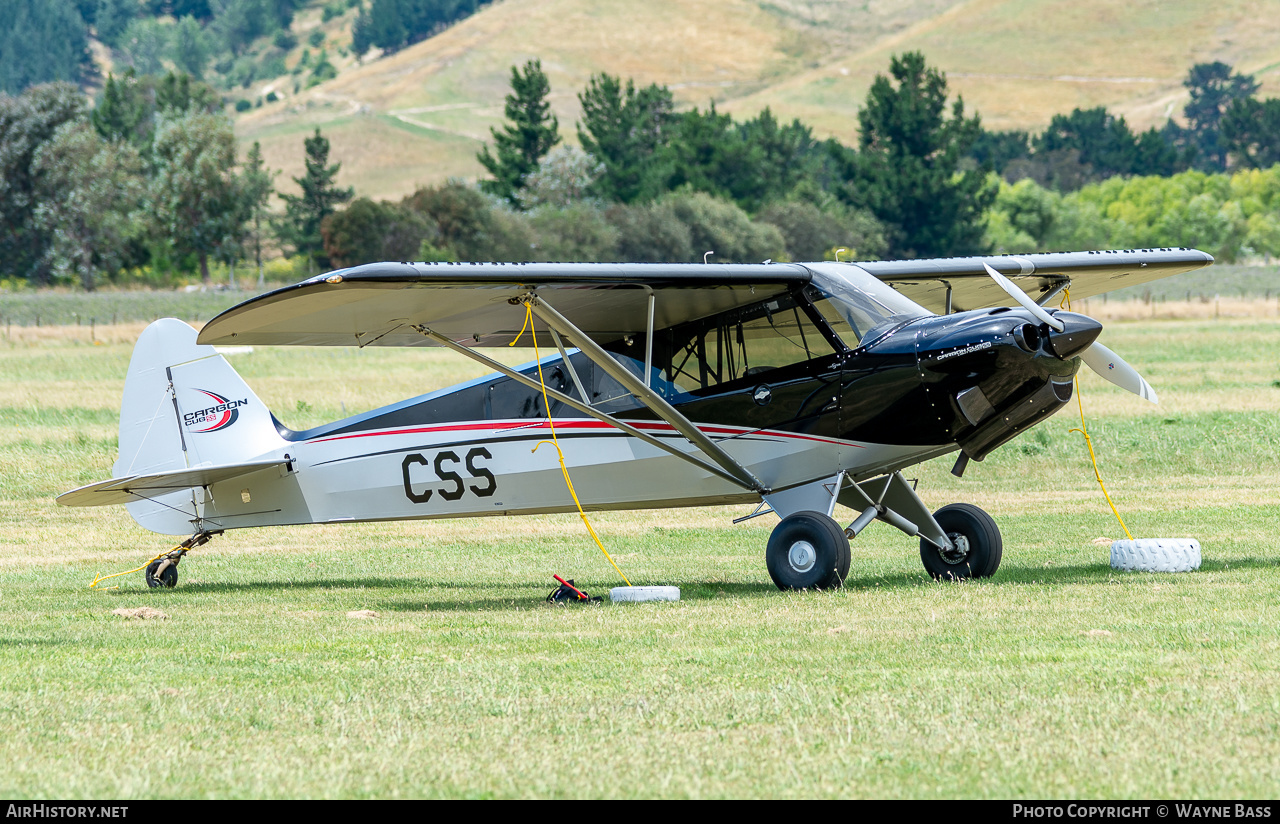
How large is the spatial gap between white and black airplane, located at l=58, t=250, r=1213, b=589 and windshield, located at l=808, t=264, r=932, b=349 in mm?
24

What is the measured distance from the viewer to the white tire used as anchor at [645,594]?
38.8ft

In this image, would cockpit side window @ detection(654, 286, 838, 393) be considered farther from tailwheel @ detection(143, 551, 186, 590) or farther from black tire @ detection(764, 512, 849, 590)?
tailwheel @ detection(143, 551, 186, 590)

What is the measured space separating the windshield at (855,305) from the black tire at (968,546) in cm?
191

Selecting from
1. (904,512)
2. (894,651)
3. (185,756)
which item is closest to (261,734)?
(185,756)

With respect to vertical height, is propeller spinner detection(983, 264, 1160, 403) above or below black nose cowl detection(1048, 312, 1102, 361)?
below

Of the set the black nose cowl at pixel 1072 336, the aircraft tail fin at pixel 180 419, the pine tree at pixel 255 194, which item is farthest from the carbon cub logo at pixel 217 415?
the pine tree at pixel 255 194

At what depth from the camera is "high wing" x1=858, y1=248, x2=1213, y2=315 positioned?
13627 mm

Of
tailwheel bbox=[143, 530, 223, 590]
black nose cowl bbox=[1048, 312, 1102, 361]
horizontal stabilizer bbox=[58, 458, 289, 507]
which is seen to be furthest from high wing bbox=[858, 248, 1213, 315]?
tailwheel bbox=[143, 530, 223, 590]

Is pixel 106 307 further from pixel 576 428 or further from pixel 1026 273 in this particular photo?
pixel 1026 273

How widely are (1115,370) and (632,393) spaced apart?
4.20 metres

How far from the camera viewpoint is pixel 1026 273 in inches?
553

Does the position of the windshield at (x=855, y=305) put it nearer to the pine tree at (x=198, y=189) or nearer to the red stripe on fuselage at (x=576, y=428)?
the red stripe on fuselage at (x=576, y=428)

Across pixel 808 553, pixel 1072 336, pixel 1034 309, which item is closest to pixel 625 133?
pixel 808 553

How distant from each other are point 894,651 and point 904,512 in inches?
172
